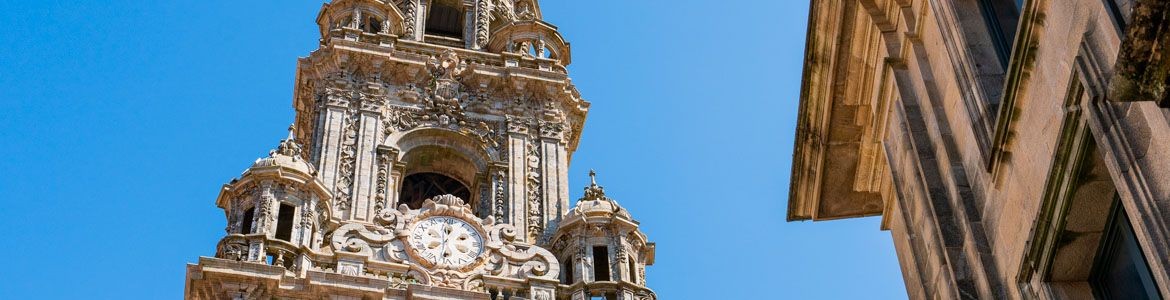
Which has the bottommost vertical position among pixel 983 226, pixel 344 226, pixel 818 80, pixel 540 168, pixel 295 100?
pixel 983 226

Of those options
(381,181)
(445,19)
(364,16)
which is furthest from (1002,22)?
(445,19)

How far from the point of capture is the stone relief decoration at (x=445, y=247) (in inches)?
1341

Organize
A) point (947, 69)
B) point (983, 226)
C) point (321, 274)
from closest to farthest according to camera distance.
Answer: point (983, 226)
point (947, 69)
point (321, 274)

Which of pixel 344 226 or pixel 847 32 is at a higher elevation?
pixel 344 226

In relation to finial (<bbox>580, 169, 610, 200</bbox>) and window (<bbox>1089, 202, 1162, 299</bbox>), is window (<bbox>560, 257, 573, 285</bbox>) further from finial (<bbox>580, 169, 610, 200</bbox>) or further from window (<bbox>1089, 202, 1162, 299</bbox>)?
window (<bbox>1089, 202, 1162, 299</bbox>)

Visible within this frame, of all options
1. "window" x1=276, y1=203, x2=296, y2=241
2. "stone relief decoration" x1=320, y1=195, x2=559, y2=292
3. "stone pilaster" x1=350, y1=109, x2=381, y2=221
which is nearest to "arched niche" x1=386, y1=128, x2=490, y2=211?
"stone pilaster" x1=350, y1=109, x2=381, y2=221

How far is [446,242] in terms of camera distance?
35469mm

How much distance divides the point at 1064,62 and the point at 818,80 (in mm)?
6304

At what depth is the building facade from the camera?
28.1ft

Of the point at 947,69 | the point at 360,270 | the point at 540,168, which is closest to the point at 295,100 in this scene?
the point at 540,168

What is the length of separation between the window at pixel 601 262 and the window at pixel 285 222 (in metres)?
6.88

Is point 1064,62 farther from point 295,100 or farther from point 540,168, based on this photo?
point 295,100

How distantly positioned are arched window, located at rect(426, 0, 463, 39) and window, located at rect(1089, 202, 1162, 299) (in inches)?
1584

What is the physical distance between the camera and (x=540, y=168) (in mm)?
39812
